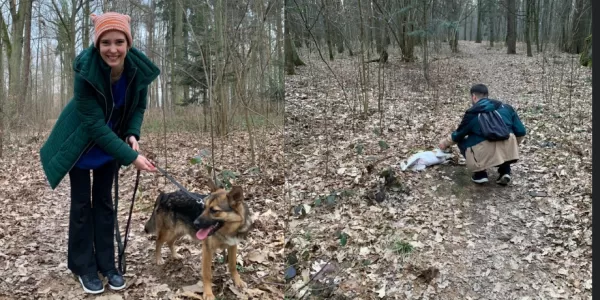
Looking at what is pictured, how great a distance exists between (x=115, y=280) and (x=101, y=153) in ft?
3.01

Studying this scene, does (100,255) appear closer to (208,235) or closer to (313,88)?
(208,235)

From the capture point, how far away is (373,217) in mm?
4012

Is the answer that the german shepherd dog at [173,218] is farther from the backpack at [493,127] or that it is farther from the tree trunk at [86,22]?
the tree trunk at [86,22]

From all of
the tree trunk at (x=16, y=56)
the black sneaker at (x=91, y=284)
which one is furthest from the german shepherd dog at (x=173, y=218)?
the tree trunk at (x=16, y=56)

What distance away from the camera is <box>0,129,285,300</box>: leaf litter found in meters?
2.94

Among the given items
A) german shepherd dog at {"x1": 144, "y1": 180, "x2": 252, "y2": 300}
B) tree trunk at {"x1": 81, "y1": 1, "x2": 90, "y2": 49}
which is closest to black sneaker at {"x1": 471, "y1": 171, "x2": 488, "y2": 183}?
german shepherd dog at {"x1": 144, "y1": 180, "x2": 252, "y2": 300}

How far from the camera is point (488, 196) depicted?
3947mm

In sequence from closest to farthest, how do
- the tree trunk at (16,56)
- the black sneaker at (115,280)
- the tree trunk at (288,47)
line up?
the black sneaker at (115,280), the tree trunk at (288,47), the tree trunk at (16,56)

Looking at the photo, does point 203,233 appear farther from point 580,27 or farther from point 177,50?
point 177,50

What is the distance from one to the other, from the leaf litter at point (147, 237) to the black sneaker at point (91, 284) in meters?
0.06

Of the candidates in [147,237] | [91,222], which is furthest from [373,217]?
[91,222]

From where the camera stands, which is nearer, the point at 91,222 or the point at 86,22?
the point at 91,222

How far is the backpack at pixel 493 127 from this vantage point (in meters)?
4.06

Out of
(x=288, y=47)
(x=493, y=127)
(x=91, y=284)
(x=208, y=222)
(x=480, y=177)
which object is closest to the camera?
(x=208, y=222)
